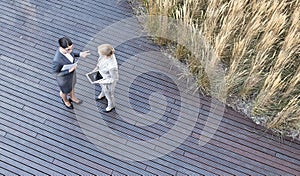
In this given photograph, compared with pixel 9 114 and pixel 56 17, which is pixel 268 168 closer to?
pixel 9 114

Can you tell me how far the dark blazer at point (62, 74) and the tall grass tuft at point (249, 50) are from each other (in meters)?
1.45

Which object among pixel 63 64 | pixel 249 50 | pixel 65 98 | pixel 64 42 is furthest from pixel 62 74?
pixel 249 50

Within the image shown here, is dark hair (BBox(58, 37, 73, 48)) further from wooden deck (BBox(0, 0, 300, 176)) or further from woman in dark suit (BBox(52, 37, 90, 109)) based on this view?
wooden deck (BBox(0, 0, 300, 176))

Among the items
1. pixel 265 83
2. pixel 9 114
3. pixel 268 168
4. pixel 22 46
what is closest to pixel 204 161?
pixel 268 168

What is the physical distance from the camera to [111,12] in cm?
520

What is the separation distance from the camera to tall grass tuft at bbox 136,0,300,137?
167 inches

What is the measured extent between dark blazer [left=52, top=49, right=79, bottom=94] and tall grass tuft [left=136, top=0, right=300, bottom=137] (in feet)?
4.74

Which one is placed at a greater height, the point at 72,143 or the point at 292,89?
the point at 292,89

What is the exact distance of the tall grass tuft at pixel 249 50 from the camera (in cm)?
424

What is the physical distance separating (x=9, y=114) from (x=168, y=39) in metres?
2.12

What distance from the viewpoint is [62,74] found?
12.3ft

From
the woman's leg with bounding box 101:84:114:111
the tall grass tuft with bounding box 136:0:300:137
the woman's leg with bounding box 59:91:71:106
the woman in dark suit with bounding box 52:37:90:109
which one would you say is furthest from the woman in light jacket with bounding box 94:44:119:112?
the tall grass tuft with bounding box 136:0:300:137

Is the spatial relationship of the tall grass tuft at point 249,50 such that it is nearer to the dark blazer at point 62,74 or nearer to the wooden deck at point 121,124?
the wooden deck at point 121,124

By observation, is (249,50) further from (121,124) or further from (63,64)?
(63,64)
